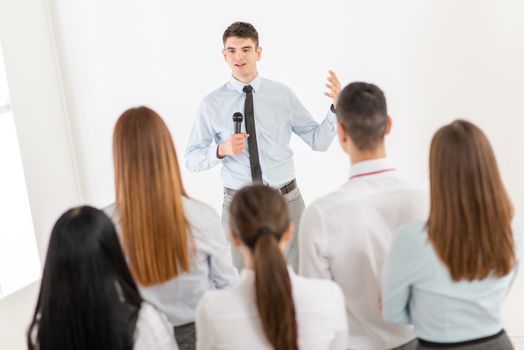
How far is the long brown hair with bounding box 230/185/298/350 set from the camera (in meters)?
1.68

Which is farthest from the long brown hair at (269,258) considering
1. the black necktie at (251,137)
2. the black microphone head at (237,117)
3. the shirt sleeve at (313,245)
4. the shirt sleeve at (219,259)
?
the black necktie at (251,137)

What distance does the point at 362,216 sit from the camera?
204 centimetres

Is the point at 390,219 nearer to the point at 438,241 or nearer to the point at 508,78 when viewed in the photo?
the point at 438,241

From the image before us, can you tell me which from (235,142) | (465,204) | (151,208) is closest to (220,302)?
(151,208)

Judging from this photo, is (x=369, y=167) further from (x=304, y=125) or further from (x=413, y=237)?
(x=304, y=125)

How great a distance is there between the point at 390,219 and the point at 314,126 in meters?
1.49

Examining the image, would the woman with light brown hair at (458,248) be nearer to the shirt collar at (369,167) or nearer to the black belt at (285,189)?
the shirt collar at (369,167)

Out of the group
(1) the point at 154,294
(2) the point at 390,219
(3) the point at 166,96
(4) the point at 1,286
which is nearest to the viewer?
(2) the point at 390,219

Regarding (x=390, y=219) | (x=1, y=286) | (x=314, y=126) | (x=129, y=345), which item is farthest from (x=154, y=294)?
(x=1, y=286)

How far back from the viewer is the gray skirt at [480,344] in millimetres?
1907

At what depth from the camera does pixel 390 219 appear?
2.06 meters

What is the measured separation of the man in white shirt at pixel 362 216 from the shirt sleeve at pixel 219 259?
1.06ft

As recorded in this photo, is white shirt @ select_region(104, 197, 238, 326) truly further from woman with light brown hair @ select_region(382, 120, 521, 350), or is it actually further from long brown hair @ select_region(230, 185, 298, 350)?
woman with light brown hair @ select_region(382, 120, 521, 350)

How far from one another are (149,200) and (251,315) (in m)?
0.57
